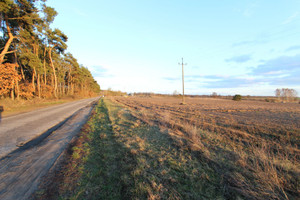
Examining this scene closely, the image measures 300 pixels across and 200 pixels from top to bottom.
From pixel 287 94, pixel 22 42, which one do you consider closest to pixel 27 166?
pixel 22 42

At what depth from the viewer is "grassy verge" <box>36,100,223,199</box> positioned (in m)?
2.45

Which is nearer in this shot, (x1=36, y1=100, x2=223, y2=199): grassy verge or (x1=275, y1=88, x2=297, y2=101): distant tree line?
(x1=36, y1=100, x2=223, y2=199): grassy verge

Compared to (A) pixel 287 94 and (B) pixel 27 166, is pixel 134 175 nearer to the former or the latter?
(B) pixel 27 166

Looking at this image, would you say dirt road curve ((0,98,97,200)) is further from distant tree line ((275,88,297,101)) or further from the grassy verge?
distant tree line ((275,88,297,101))

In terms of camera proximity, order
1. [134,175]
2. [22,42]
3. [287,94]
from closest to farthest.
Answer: [134,175], [22,42], [287,94]

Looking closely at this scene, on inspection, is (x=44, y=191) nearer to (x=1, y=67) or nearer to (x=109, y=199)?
(x=109, y=199)

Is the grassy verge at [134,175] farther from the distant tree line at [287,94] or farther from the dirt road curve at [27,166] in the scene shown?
the distant tree line at [287,94]

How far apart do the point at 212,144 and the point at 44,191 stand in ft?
17.2

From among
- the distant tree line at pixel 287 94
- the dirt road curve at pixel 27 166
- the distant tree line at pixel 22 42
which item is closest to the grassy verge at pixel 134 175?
the dirt road curve at pixel 27 166

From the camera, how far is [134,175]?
2912mm

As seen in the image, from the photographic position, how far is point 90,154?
4.12 metres

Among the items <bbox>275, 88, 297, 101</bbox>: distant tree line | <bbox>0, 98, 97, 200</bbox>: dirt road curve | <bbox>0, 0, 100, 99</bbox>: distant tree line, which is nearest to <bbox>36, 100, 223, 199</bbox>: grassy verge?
<bbox>0, 98, 97, 200</bbox>: dirt road curve

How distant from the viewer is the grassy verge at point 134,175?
245cm

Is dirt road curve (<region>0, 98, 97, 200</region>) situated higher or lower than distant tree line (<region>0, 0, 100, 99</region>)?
lower
